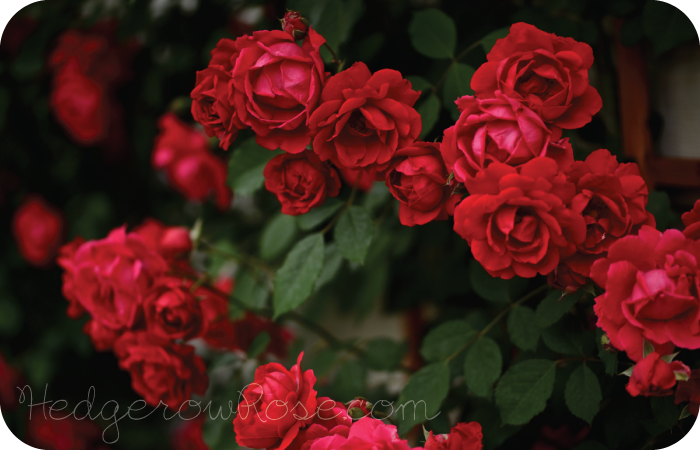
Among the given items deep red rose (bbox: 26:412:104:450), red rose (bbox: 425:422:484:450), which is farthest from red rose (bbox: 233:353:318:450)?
deep red rose (bbox: 26:412:104:450)

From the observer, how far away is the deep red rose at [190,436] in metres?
0.95

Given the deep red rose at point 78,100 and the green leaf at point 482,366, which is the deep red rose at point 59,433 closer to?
the deep red rose at point 78,100

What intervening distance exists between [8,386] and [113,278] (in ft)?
2.27

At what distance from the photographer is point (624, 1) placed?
633mm

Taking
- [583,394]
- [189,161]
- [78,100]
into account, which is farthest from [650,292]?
[78,100]

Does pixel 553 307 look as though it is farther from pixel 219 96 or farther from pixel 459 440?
pixel 219 96

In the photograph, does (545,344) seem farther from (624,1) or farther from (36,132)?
(36,132)

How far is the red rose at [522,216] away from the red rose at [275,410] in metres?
0.19

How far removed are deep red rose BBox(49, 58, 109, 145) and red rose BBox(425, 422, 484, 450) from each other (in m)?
0.94

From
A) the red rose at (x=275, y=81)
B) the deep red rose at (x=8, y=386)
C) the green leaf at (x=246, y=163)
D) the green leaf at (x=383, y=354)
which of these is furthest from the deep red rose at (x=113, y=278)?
the deep red rose at (x=8, y=386)

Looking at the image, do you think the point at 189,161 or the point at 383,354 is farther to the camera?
the point at 189,161

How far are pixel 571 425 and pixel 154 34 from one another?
3.42 ft

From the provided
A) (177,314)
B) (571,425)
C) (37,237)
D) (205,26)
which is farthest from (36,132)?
(571,425)

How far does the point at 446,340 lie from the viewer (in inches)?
23.7
